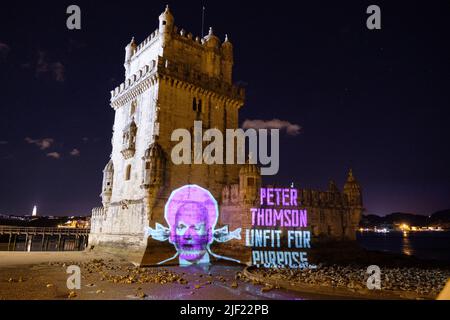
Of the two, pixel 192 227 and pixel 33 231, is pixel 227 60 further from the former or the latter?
pixel 33 231

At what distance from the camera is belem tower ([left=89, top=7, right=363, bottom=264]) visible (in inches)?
1101

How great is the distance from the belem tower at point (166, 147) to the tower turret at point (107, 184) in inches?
3.9

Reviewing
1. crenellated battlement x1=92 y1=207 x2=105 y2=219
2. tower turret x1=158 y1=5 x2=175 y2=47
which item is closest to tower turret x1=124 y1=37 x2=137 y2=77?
tower turret x1=158 y1=5 x2=175 y2=47

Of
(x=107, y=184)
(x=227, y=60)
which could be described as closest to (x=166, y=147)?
(x=107, y=184)

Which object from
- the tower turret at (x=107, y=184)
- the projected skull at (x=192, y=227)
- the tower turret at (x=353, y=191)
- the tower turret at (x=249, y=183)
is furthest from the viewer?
the tower turret at (x=353, y=191)

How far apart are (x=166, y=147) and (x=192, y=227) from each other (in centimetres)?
719

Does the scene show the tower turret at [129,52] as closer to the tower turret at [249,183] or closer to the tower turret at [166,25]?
the tower turret at [166,25]

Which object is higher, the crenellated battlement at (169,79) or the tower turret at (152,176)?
the crenellated battlement at (169,79)

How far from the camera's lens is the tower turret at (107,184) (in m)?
33.6

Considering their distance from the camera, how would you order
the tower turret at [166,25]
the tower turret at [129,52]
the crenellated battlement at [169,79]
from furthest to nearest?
1. the tower turret at [129,52]
2. the tower turret at [166,25]
3. the crenellated battlement at [169,79]

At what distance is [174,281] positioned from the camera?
18422mm

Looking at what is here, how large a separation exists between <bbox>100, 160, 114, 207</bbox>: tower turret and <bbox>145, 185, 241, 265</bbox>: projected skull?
887 centimetres

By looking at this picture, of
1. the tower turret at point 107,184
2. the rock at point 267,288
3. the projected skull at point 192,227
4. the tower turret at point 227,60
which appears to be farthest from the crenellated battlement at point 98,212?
the rock at point 267,288

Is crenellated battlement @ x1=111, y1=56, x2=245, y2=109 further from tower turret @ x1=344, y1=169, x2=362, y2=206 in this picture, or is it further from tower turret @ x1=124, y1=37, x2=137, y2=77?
tower turret @ x1=344, y1=169, x2=362, y2=206
